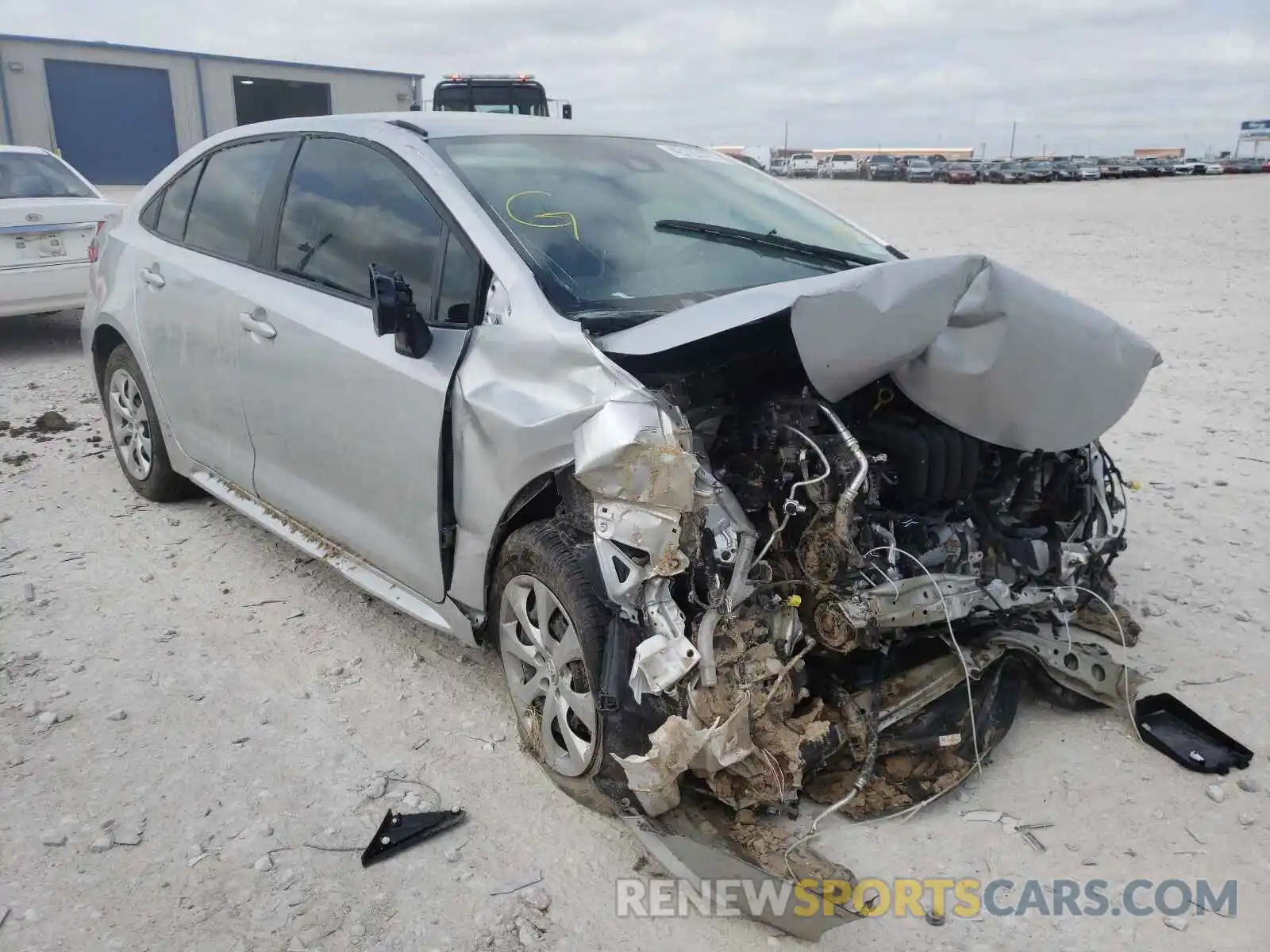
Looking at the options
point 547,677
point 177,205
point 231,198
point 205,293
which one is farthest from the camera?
point 177,205

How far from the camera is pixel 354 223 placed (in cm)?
344

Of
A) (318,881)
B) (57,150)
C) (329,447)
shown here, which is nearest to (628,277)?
(329,447)

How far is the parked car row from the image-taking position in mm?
39688

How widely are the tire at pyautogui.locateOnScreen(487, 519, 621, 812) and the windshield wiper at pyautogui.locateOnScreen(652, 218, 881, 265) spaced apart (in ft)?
4.06

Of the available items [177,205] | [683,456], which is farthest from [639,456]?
[177,205]

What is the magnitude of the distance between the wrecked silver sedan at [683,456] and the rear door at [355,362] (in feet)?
0.04

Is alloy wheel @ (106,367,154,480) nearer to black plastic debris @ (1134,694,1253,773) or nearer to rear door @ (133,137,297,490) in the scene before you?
rear door @ (133,137,297,490)

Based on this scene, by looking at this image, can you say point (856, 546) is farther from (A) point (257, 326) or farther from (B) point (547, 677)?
(A) point (257, 326)

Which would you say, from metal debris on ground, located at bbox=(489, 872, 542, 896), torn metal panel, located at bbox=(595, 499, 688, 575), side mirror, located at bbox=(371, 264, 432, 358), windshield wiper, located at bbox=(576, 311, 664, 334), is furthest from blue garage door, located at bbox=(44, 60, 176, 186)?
metal debris on ground, located at bbox=(489, 872, 542, 896)

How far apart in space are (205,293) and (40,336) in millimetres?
6599

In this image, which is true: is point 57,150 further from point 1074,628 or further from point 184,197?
point 1074,628

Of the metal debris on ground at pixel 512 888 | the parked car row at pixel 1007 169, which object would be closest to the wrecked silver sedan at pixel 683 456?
the metal debris on ground at pixel 512 888

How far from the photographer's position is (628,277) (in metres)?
3.06

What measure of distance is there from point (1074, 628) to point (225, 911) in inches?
Result: 116
